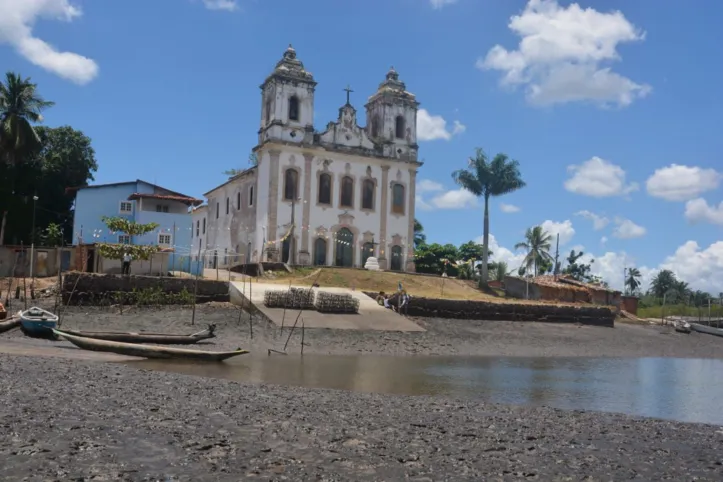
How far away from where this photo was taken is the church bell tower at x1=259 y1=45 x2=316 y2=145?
52.7 metres

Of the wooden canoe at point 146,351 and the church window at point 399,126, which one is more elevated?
the church window at point 399,126

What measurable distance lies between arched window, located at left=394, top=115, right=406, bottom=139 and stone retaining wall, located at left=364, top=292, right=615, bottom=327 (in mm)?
22758

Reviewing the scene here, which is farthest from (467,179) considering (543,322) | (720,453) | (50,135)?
(720,453)

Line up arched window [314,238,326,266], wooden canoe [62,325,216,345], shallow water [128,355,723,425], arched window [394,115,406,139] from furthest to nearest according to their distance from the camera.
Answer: arched window [394,115,406,139] < arched window [314,238,326,266] < wooden canoe [62,325,216,345] < shallow water [128,355,723,425]

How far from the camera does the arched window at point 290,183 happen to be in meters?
52.3

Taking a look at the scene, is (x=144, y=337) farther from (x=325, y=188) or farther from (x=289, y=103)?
(x=289, y=103)

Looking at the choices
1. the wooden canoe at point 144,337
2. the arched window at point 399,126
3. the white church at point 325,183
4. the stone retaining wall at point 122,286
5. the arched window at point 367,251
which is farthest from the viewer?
the arched window at point 399,126

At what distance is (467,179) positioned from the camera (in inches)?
2126

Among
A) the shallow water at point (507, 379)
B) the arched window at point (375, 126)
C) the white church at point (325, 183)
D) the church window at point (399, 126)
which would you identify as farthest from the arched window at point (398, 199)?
the shallow water at point (507, 379)

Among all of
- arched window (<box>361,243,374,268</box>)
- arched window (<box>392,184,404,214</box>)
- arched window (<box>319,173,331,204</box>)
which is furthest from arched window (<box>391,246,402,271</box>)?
arched window (<box>319,173,331,204</box>)

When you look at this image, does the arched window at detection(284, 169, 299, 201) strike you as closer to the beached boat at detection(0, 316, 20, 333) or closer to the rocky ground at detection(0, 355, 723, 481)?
the beached boat at detection(0, 316, 20, 333)

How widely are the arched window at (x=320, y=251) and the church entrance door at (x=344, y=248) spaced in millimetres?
1178

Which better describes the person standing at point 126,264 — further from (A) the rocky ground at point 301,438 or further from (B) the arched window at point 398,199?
(B) the arched window at point 398,199

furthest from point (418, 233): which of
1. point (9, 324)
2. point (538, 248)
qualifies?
point (9, 324)
